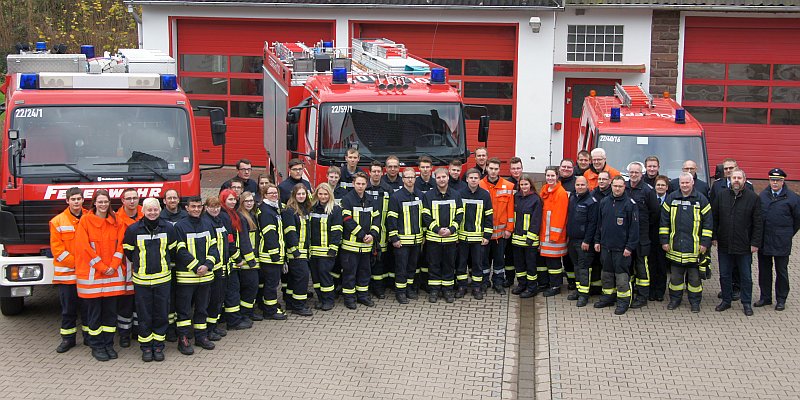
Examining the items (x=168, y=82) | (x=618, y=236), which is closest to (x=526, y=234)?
(x=618, y=236)

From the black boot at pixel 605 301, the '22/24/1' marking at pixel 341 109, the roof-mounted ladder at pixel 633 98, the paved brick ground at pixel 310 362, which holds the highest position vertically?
the roof-mounted ladder at pixel 633 98

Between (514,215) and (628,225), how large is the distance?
1.42 m

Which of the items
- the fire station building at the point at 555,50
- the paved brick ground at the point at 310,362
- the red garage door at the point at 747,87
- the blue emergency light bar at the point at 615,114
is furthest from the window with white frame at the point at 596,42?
the paved brick ground at the point at 310,362

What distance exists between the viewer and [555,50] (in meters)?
20.2

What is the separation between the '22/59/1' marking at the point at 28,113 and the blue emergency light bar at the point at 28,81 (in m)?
0.37

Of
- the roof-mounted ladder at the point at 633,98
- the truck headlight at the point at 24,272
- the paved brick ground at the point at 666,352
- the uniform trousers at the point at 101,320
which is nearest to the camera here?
the paved brick ground at the point at 666,352

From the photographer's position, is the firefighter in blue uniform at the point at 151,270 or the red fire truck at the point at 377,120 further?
the red fire truck at the point at 377,120

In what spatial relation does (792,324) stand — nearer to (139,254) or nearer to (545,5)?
(139,254)

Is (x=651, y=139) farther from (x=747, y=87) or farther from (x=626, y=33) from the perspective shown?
(x=747, y=87)

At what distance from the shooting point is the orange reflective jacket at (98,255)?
965 cm

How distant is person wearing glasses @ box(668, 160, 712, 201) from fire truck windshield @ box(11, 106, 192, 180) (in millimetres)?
5650

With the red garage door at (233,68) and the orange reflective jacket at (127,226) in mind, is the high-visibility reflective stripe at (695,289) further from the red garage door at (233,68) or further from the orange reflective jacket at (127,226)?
the red garage door at (233,68)

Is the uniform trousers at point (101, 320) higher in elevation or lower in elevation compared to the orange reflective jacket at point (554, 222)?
lower

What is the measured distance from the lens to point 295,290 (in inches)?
444
